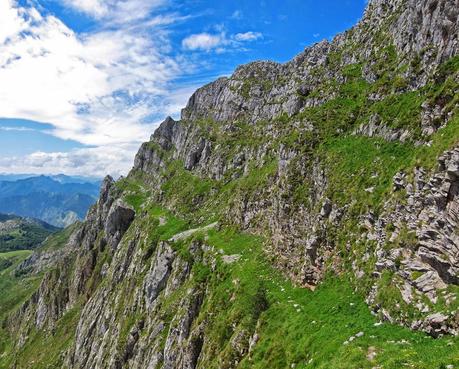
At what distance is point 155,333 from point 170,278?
12408 millimetres

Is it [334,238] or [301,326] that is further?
[334,238]

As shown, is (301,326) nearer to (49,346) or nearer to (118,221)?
(118,221)

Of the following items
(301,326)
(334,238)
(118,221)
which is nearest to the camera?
(301,326)

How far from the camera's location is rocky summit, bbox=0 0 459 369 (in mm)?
28625

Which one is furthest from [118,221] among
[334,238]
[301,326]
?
[301,326]

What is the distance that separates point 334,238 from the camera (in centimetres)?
4200

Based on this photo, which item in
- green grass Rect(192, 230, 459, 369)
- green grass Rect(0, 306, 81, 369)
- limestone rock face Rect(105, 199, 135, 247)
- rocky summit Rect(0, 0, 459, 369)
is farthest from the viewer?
limestone rock face Rect(105, 199, 135, 247)

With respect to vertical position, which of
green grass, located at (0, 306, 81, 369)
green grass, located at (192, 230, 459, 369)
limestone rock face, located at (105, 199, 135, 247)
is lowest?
green grass, located at (0, 306, 81, 369)

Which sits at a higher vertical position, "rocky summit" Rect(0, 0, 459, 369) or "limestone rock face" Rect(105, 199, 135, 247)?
"rocky summit" Rect(0, 0, 459, 369)

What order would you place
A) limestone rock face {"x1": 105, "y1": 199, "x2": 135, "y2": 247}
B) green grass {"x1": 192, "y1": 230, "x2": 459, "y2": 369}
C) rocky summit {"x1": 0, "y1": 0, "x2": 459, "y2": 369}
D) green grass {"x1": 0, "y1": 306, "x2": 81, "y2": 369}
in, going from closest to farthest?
green grass {"x1": 192, "y1": 230, "x2": 459, "y2": 369}
rocky summit {"x1": 0, "y1": 0, "x2": 459, "y2": 369}
green grass {"x1": 0, "y1": 306, "x2": 81, "y2": 369}
limestone rock face {"x1": 105, "y1": 199, "x2": 135, "y2": 247}

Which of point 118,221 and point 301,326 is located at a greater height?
point 301,326

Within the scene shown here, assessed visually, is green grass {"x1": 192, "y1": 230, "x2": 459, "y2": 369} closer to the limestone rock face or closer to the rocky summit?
the rocky summit

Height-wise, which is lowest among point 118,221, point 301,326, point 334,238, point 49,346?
point 49,346

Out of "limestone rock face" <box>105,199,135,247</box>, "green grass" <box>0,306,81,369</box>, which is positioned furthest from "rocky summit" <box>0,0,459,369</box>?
"limestone rock face" <box>105,199,135,247</box>
